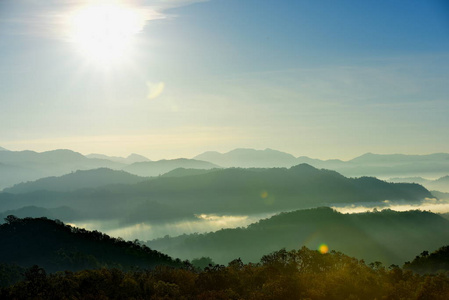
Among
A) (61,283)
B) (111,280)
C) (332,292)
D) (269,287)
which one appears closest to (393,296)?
(332,292)

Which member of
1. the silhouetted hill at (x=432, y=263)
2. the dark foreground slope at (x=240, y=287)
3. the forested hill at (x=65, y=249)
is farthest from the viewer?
the forested hill at (x=65, y=249)

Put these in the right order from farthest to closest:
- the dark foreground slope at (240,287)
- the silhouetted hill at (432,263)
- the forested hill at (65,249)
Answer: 1. the forested hill at (65,249)
2. the silhouetted hill at (432,263)
3. the dark foreground slope at (240,287)

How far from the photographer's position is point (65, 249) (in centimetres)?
15650

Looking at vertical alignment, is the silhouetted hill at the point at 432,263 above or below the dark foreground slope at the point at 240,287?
below

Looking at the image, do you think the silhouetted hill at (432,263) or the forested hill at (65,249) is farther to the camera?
the forested hill at (65,249)

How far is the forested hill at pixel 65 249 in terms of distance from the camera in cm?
14475

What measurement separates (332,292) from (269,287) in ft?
26.5

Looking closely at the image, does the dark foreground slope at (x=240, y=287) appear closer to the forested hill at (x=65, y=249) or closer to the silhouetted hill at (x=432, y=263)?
the silhouetted hill at (x=432, y=263)

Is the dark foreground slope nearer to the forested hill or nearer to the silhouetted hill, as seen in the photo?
the silhouetted hill

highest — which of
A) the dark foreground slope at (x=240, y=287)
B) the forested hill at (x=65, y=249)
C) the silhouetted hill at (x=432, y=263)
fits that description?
the dark foreground slope at (x=240, y=287)

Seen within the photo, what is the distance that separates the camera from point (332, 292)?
49.2 meters

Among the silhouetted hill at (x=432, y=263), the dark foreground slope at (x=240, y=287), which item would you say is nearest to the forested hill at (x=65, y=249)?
the silhouetted hill at (x=432, y=263)

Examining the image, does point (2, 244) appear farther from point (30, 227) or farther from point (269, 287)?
point (269, 287)

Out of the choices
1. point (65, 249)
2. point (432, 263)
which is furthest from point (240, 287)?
point (65, 249)
